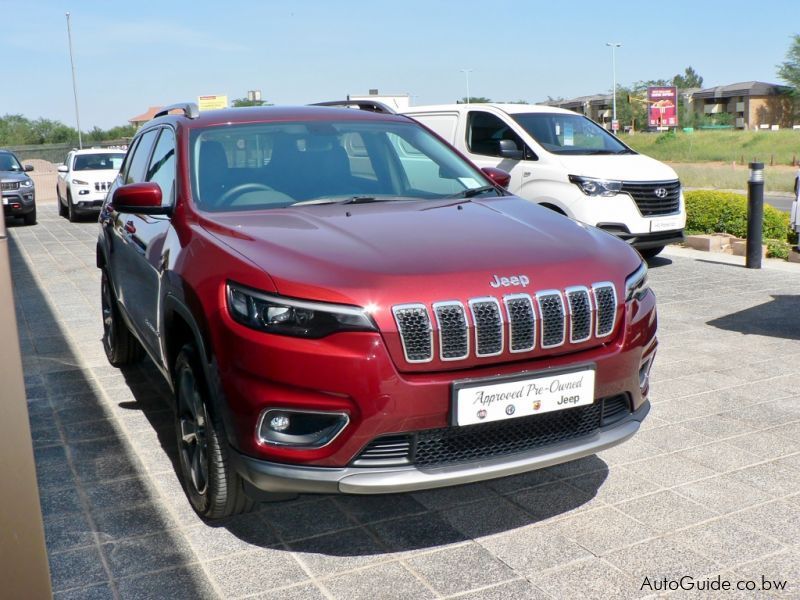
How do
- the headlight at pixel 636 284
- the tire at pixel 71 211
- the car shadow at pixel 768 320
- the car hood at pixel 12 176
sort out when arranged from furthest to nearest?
the tire at pixel 71 211 → the car hood at pixel 12 176 → the car shadow at pixel 768 320 → the headlight at pixel 636 284

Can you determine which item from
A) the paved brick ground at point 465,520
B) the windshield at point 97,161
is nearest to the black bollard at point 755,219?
the paved brick ground at point 465,520

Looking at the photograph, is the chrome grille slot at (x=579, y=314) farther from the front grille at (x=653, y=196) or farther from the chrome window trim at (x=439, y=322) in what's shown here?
the front grille at (x=653, y=196)

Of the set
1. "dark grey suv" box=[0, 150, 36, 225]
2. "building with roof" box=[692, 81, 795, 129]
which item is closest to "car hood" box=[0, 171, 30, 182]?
"dark grey suv" box=[0, 150, 36, 225]

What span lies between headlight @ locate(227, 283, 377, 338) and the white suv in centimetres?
1538

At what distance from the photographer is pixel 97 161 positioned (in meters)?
19.7

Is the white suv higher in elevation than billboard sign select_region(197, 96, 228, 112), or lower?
lower

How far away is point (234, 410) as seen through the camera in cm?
316

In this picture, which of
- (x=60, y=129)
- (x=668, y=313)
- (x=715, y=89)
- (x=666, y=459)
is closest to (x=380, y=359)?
(x=666, y=459)

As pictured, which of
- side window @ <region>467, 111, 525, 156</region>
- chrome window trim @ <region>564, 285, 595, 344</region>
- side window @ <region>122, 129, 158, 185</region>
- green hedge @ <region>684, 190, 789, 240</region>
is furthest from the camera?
green hedge @ <region>684, 190, 789, 240</region>

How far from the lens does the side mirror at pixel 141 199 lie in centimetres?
411

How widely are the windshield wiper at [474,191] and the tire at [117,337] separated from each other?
272 cm

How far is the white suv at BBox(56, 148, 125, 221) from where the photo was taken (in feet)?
59.5

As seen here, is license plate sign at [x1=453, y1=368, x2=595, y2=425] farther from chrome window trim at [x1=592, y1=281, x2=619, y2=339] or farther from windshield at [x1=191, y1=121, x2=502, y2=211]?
windshield at [x1=191, y1=121, x2=502, y2=211]

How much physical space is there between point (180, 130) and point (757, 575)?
334cm
